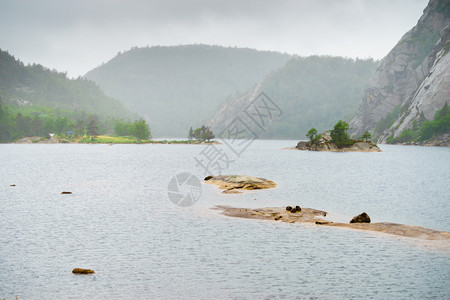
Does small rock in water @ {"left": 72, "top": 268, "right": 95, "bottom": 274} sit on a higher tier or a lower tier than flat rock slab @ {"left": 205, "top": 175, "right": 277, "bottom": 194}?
lower

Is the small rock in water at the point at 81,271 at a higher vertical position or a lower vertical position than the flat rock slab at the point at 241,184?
lower

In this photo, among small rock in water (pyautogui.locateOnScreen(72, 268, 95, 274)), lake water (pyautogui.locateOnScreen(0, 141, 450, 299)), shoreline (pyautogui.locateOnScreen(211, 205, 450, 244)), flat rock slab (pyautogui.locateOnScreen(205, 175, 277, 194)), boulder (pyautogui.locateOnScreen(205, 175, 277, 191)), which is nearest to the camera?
lake water (pyautogui.locateOnScreen(0, 141, 450, 299))

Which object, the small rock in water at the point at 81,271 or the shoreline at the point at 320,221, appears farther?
the shoreline at the point at 320,221

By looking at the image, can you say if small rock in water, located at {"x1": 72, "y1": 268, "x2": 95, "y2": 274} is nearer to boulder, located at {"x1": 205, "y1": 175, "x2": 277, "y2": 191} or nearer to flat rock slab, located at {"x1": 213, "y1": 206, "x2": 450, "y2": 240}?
flat rock slab, located at {"x1": 213, "y1": 206, "x2": 450, "y2": 240}

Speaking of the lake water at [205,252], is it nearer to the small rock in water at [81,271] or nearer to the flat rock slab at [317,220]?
the small rock in water at [81,271]

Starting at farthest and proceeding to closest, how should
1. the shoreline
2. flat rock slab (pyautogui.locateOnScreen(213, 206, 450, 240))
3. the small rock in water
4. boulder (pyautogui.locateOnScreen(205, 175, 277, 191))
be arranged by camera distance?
boulder (pyautogui.locateOnScreen(205, 175, 277, 191)) < flat rock slab (pyautogui.locateOnScreen(213, 206, 450, 240)) < the shoreline < the small rock in water

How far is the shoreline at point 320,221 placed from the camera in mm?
31844

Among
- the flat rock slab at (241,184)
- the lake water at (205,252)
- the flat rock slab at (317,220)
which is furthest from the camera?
the flat rock slab at (241,184)

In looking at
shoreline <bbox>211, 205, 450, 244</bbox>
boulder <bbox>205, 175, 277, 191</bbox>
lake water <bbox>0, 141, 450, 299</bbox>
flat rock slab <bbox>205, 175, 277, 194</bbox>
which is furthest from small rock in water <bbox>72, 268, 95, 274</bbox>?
boulder <bbox>205, 175, 277, 191</bbox>

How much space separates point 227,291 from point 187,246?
9068 millimetres

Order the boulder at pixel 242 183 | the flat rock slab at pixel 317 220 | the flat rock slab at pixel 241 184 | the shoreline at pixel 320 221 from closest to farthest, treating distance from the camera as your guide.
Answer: the shoreline at pixel 320 221
the flat rock slab at pixel 317 220
the flat rock slab at pixel 241 184
the boulder at pixel 242 183

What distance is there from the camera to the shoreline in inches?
1254

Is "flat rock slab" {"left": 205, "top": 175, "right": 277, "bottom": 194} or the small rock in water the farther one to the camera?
"flat rock slab" {"left": 205, "top": 175, "right": 277, "bottom": 194}

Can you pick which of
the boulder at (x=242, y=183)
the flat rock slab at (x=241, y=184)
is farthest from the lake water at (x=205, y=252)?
the boulder at (x=242, y=183)
